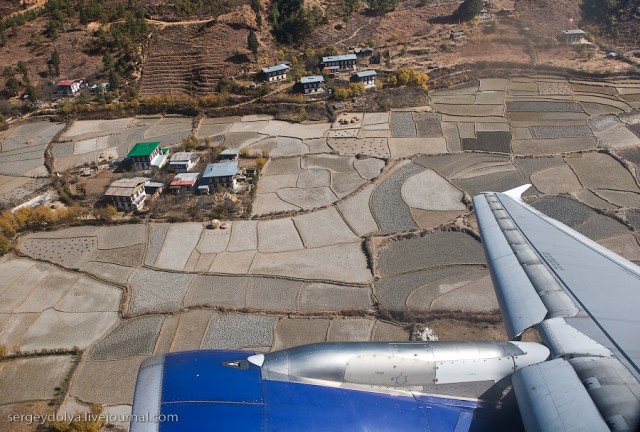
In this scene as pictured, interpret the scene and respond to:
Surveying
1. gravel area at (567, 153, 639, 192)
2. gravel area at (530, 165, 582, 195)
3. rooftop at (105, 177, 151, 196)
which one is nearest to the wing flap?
gravel area at (530, 165, 582, 195)

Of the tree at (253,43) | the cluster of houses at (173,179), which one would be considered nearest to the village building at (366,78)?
the tree at (253,43)

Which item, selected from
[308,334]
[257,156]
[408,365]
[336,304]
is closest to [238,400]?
[408,365]

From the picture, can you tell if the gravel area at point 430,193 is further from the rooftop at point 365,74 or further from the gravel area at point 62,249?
the gravel area at point 62,249

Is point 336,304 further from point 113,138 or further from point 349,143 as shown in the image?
point 113,138

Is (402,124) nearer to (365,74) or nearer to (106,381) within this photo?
(365,74)

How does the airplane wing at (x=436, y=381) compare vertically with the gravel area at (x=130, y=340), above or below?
above

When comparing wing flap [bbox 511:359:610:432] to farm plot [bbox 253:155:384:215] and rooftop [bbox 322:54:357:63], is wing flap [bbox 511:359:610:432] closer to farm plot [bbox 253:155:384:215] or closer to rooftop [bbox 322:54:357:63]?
farm plot [bbox 253:155:384:215]
